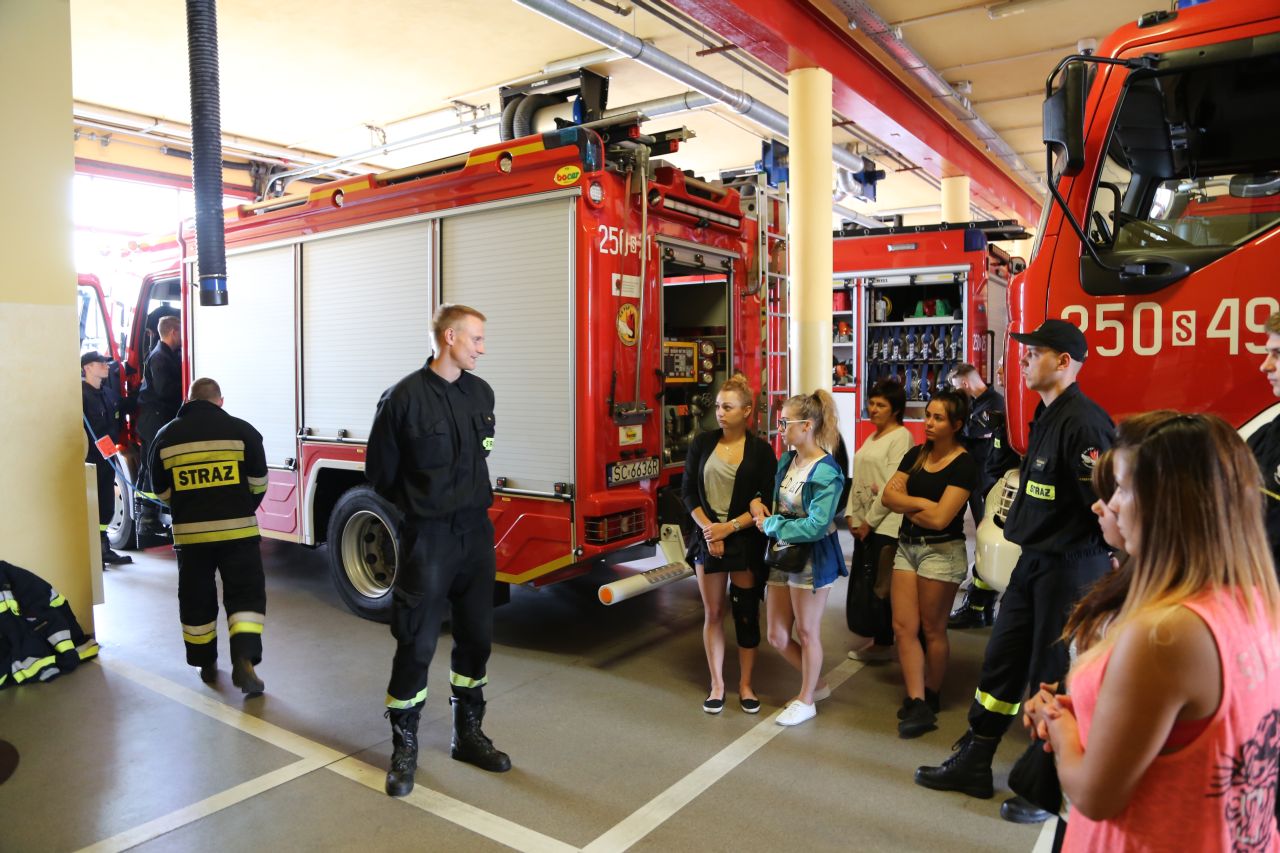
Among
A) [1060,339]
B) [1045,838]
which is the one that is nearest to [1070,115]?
[1060,339]

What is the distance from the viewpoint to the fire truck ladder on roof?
5.98 meters

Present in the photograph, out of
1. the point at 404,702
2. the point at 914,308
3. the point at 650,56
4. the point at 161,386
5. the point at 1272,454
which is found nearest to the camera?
the point at 1272,454

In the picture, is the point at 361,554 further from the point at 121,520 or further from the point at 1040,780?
the point at 1040,780

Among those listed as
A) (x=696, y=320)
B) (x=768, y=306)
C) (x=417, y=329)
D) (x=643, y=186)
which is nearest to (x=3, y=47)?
(x=417, y=329)

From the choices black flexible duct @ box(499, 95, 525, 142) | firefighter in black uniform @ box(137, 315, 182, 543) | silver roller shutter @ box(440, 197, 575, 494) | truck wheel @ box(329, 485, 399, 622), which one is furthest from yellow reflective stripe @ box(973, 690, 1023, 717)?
firefighter in black uniform @ box(137, 315, 182, 543)

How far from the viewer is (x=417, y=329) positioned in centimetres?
548

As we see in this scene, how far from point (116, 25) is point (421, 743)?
8.62 metres

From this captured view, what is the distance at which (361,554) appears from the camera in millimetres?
5809

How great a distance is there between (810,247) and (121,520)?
6614 mm

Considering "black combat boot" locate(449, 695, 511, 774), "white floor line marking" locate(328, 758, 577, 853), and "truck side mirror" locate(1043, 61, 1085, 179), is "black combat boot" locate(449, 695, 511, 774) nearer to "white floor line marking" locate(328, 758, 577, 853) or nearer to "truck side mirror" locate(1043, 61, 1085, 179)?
"white floor line marking" locate(328, 758, 577, 853)

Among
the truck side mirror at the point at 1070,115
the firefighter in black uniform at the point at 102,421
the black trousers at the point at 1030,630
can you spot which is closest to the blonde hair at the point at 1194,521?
the black trousers at the point at 1030,630

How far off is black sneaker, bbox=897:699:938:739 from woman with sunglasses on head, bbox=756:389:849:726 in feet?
1.34

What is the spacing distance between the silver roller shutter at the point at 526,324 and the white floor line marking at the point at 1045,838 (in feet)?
8.62

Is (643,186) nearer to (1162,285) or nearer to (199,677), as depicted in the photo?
(1162,285)
